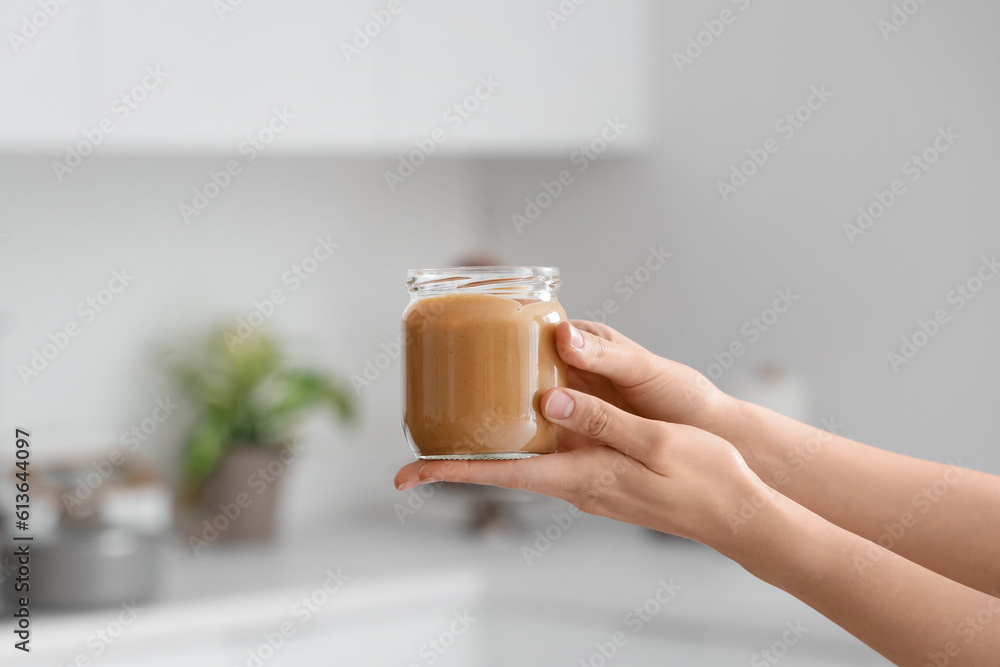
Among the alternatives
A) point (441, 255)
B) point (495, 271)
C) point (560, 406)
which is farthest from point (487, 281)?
point (441, 255)

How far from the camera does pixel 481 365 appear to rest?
70 cm

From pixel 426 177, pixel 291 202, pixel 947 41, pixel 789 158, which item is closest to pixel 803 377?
pixel 789 158

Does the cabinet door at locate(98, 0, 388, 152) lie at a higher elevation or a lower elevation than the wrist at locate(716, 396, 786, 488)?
higher

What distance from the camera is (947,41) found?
160 centimetres

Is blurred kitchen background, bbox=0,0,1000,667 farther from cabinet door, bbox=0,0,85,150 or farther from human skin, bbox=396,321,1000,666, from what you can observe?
human skin, bbox=396,321,1000,666

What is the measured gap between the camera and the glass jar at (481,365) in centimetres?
70

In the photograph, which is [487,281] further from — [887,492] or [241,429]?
[241,429]

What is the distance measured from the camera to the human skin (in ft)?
2.15

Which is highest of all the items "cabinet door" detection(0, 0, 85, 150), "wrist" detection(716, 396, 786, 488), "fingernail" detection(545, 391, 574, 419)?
"cabinet door" detection(0, 0, 85, 150)

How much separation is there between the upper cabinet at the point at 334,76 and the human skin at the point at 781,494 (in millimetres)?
1082

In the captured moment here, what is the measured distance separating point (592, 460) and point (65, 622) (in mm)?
1128

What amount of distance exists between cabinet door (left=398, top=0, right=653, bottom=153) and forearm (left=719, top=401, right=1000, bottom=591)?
1152 millimetres

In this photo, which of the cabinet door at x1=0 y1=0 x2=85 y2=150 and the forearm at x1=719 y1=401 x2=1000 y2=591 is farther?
the cabinet door at x1=0 y1=0 x2=85 y2=150

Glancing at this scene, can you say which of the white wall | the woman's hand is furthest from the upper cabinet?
the woman's hand
